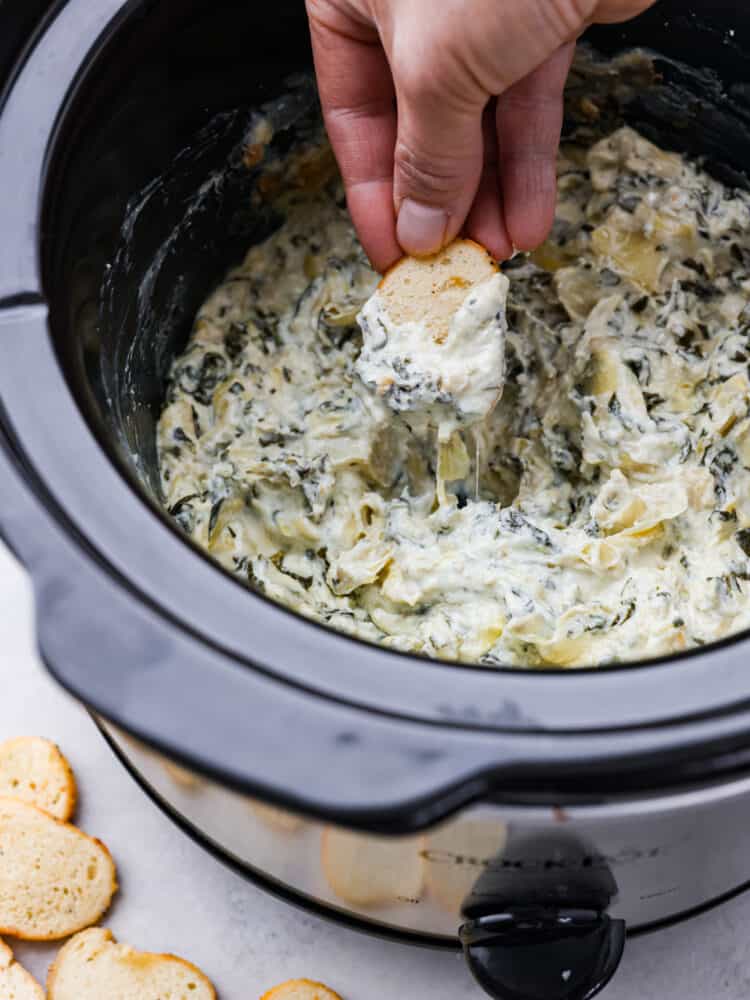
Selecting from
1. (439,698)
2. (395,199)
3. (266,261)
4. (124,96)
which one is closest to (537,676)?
(439,698)

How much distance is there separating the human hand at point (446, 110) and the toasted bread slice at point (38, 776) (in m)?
0.74

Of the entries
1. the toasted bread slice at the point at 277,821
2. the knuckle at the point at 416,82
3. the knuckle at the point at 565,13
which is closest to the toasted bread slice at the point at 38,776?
the toasted bread slice at the point at 277,821

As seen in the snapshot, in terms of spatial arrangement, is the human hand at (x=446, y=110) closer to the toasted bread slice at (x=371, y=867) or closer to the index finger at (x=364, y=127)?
the index finger at (x=364, y=127)

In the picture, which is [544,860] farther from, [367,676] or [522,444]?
[522,444]

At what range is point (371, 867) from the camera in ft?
3.43

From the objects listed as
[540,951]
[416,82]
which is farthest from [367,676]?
[416,82]

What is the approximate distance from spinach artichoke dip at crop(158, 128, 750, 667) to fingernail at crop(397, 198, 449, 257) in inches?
3.8

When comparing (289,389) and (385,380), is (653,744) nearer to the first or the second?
(385,380)

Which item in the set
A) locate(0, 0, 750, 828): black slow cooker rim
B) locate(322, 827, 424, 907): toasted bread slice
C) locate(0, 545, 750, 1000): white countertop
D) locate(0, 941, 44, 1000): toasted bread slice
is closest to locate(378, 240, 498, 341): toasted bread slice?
locate(0, 0, 750, 828): black slow cooker rim

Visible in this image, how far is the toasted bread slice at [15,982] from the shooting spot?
131 centimetres

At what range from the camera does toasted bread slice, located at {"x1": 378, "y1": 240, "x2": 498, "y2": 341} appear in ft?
4.27

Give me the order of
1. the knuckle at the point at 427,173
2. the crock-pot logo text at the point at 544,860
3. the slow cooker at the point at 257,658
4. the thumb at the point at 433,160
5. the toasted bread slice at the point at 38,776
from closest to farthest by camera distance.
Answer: the slow cooker at the point at 257,658 → the crock-pot logo text at the point at 544,860 → the thumb at the point at 433,160 → the knuckle at the point at 427,173 → the toasted bread slice at the point at 38,776

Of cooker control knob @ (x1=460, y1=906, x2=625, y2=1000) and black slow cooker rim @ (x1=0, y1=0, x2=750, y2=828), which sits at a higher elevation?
black slow cooker rim @ (x1=0, y1=0, x2=750, y2=828)

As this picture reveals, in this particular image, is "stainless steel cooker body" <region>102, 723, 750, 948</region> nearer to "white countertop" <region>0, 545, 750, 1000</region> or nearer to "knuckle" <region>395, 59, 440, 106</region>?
"white countertop" <region>0, 545, 750, 1000</region>
